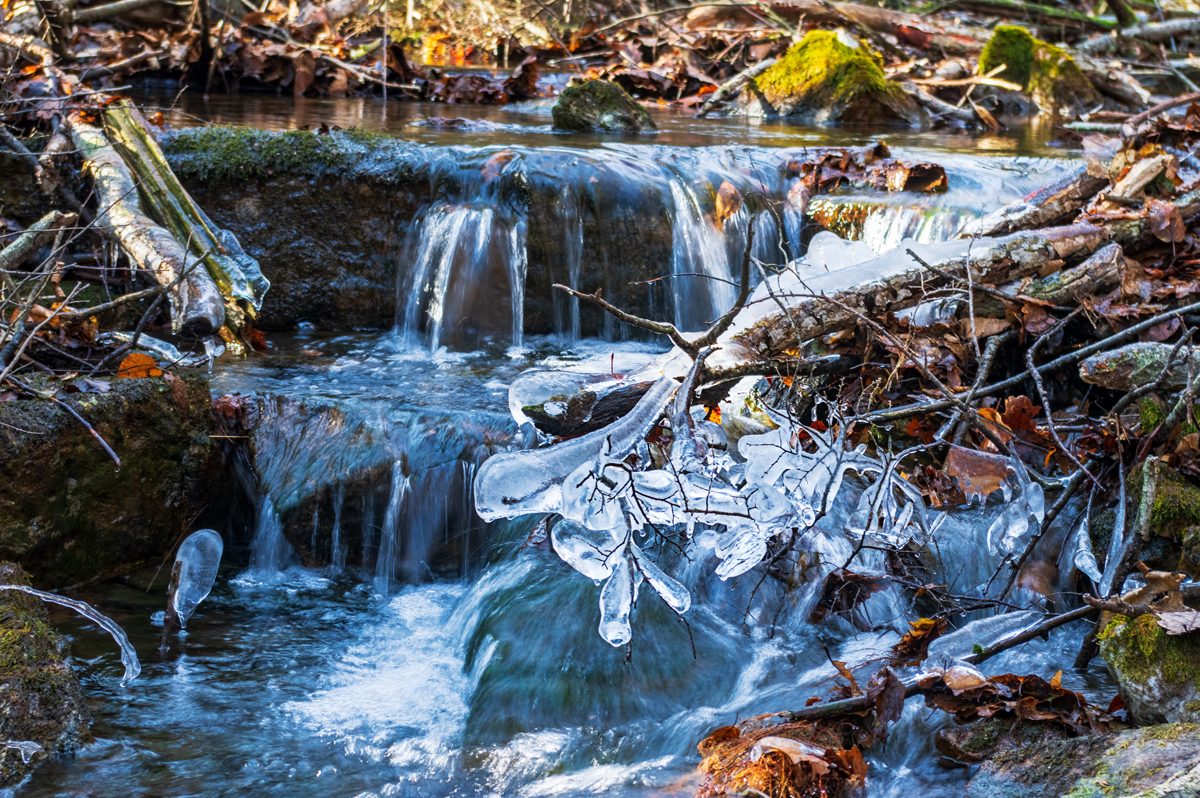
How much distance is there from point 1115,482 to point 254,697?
2.82m

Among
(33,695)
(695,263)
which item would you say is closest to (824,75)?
(695,263)

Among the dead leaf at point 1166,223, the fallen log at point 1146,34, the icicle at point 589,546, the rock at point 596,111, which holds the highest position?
the fallen log at point 1146,34

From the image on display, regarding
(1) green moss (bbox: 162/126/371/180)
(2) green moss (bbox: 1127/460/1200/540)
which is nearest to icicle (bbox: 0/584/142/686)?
(2) green moss (bbox: 1127/460/1200/540)

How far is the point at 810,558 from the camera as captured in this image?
12.0 feet

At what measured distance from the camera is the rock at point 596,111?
8.09 meters

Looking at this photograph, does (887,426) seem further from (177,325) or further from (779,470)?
(177,325)

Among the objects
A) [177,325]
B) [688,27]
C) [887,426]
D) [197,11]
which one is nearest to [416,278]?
[177,325]

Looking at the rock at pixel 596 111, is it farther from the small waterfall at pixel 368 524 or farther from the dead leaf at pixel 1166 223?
the small waterfall at pixel 368 524

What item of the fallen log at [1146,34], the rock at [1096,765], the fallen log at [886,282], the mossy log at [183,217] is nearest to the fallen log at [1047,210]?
the fallen log at [886,282]

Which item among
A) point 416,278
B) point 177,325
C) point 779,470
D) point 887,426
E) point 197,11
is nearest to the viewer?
point 779,470

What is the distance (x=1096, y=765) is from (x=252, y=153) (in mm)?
5003

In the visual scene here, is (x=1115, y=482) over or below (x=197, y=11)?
below

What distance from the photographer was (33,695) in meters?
3.01

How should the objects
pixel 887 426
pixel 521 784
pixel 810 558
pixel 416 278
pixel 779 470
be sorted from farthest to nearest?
1. pixel 416 278
2. pixel 887 426
3. pixel 810 558
4. pixel 779 470
5. pixel 521 784
